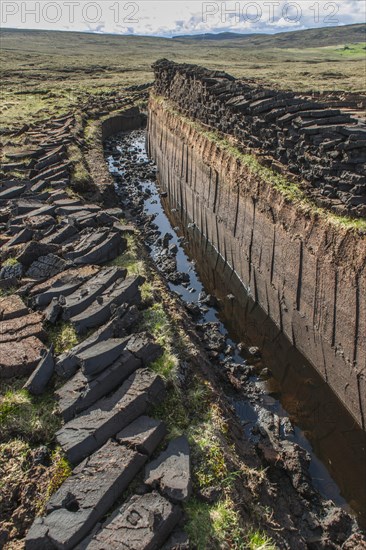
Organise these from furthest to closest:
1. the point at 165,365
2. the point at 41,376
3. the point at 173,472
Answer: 1. the point at 165,365
2. the point at 41,376
3. the point at 173,472

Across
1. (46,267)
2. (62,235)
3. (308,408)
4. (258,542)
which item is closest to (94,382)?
(258,542)

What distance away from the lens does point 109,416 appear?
20.1 feet

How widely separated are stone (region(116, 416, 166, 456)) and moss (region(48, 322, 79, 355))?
2.41 meters

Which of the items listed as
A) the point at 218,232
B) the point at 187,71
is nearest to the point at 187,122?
the point at 187,71

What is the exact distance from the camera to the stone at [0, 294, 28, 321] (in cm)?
859

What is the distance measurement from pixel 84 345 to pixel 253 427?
4276 mm

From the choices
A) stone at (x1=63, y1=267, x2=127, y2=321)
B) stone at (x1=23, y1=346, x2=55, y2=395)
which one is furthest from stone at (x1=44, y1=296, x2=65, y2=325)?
stone at (x1=23, y1=346, x2=55, y2=395)

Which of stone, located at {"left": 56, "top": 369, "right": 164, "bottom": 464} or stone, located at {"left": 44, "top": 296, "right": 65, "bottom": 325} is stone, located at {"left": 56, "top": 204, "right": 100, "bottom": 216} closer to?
stone, located at {"left": 44, "top": 296, "right": 65, "bottom": 325}

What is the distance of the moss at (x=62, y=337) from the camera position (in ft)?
26.5

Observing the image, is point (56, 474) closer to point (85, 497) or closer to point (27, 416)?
point (85, 497)

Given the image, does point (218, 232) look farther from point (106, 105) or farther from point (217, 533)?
point (106, 105)

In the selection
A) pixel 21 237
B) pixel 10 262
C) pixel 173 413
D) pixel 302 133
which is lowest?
pixel 173 413

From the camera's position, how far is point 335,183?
407 inches

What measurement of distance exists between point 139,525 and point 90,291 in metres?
4.83
